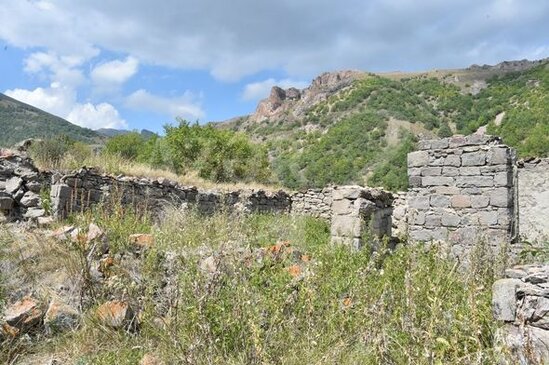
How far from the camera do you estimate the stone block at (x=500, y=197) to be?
6.61 metres

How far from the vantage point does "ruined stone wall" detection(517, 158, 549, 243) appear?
954 centimetres

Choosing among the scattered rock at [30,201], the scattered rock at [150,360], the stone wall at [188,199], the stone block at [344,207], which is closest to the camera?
the scattered rock at [150,360]

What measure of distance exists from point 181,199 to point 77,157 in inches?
160

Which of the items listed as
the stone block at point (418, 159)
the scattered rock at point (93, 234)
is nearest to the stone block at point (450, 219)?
the stone block at point (418, 159)

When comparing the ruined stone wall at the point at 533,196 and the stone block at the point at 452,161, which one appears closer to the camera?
the stone block at the point at 452,161

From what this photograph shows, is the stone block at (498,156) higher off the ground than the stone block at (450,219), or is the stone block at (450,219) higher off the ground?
the stone block at (498,156)

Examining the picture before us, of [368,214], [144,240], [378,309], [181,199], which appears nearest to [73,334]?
[144,240]

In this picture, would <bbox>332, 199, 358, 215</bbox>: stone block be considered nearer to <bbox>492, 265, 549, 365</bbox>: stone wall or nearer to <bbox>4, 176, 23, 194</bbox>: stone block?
<bbox>492, 265, 549, 365</bbox>: stone wall

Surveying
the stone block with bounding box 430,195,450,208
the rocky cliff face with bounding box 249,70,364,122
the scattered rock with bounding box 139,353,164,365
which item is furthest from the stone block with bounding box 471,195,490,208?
the rocky cliff face with bounding box 249,70,364,122

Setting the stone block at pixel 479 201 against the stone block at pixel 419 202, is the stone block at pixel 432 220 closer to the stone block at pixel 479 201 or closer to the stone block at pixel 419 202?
the stone block at pixel 419 202

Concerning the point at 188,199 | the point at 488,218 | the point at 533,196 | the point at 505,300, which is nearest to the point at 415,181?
the point at 488,218

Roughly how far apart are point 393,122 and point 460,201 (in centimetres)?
4024

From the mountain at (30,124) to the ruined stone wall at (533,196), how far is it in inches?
1942

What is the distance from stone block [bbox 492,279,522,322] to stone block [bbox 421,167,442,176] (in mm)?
4393
